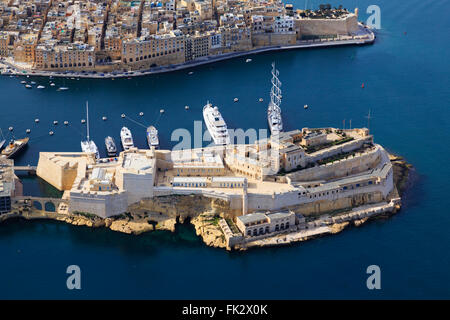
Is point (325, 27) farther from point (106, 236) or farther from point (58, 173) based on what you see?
point (106, 236)

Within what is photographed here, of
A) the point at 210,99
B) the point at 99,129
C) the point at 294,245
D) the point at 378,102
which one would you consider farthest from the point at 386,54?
the point at 294,245

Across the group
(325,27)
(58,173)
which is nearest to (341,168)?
(58,173)

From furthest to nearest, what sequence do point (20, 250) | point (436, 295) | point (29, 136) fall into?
point (29, 136) < point (20, 250) < point (436, 295)

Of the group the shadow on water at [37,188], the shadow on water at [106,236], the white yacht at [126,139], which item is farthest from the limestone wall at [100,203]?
the white yacht at [126,139]

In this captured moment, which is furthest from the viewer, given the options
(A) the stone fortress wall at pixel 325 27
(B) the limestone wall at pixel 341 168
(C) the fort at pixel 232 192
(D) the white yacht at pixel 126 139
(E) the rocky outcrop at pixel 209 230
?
(A) the stone fortress wall at pixel 325 27

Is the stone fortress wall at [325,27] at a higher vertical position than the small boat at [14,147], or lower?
higher

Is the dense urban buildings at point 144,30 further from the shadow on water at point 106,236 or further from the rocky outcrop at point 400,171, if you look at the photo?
the shadow on water at point 106,236

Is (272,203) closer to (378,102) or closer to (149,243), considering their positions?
(149,243)
